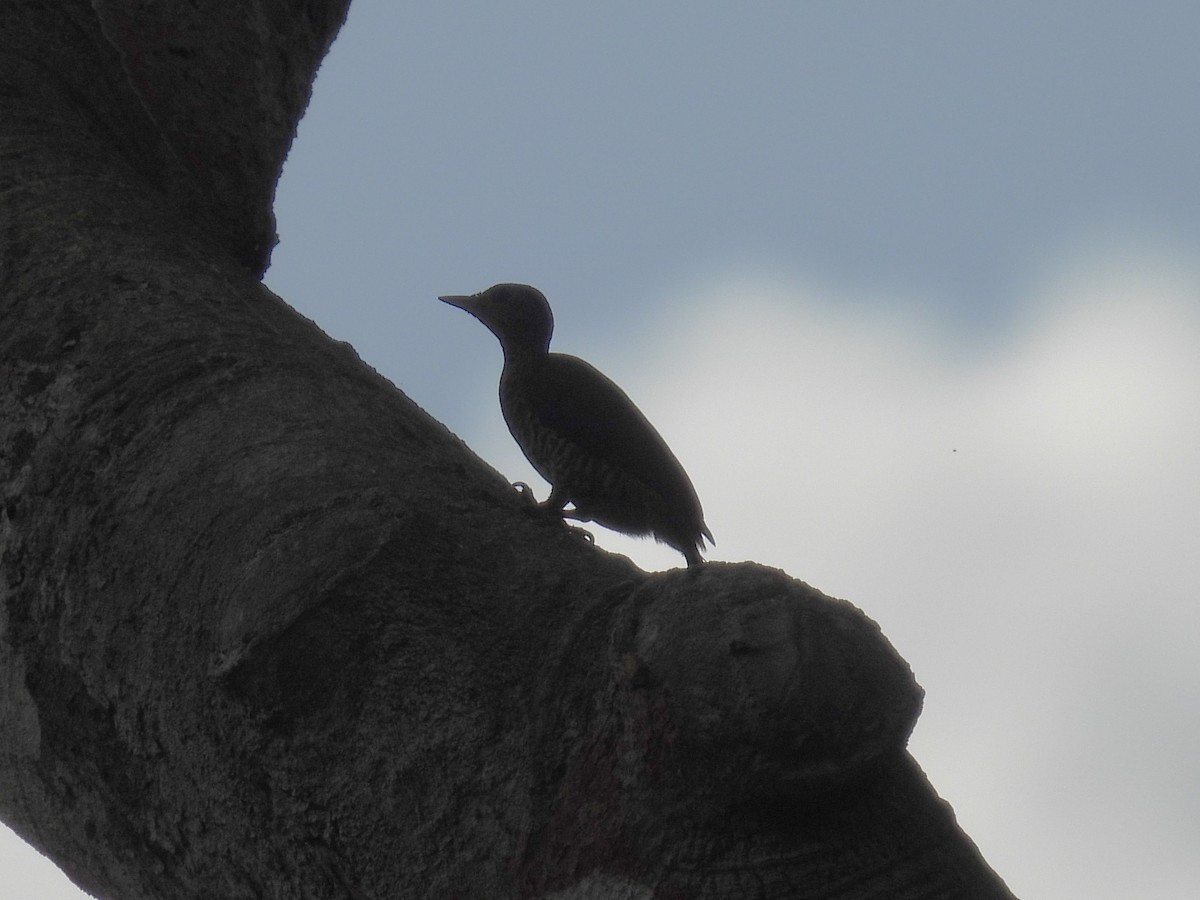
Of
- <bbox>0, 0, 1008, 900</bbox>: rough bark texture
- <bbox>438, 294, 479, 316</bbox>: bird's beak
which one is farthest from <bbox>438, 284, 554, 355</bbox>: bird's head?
<bbox>0, 0, 1008, 900</bbox>: rough bark texture

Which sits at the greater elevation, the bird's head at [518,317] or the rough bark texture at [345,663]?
the bird's head at [518,317]

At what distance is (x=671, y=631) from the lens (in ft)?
5.13

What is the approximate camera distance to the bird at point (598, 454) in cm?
419

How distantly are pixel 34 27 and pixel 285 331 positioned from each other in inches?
41.9

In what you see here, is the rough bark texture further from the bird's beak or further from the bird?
the bird's beak

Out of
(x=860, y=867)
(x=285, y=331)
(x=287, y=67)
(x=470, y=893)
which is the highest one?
(x=287, y=67)

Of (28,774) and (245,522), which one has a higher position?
(245,522)

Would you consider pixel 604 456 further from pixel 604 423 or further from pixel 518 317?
pixel 518 317

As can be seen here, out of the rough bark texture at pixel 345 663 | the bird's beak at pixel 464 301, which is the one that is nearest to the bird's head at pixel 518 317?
the bird's beak at pixel 464 301

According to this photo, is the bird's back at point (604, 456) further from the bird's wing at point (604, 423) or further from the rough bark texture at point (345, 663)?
the rough bark texture at point (345, 663)

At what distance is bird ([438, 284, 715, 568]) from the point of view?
419cm

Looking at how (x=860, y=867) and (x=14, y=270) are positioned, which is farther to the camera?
(x=14, y=270)

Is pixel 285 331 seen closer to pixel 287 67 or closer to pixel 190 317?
pixel 190 317

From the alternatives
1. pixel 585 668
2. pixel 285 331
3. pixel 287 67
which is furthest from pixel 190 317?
pixel 287 67
